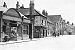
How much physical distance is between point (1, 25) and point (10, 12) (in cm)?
458

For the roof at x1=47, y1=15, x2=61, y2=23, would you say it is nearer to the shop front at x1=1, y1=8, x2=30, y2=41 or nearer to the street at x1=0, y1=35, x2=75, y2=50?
the shop front at x1=1, y1=8, x2=30, y2=41

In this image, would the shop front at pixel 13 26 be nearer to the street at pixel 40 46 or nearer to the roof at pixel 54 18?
the street at pixel 40 46

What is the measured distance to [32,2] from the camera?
4406cm

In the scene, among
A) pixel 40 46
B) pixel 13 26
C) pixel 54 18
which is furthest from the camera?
pixel 54 18

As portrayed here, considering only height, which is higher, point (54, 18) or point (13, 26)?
point (54, 18)

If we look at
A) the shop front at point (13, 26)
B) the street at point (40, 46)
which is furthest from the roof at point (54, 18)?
the street at point (40, 46)

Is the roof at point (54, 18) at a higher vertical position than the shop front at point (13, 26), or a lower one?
higher

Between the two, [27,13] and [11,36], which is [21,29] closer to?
[11,36]

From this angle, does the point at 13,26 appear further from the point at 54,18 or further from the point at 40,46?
the point at 54,18

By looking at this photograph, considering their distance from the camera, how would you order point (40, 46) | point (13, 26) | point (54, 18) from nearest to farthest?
point (40, 46)
point (13, 26)
point (54, 18)

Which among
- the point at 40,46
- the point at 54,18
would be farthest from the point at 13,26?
the point at 54,18

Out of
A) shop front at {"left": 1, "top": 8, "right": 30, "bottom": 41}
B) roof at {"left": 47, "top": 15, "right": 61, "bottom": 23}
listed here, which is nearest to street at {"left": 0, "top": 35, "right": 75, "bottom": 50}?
shop front at {"left": 1, "top": 8, "right": 30, "bottom": 41}

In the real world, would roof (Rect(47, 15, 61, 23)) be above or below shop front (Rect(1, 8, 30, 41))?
above

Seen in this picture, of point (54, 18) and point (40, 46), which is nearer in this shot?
point (40, 46)
